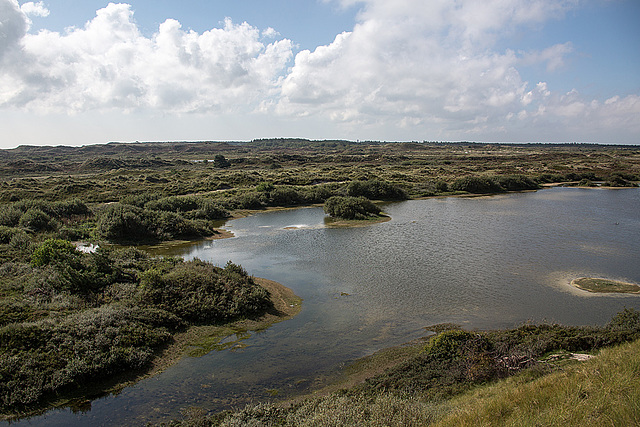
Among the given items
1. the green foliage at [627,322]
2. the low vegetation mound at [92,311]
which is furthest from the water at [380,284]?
the green foliage at [627,322]

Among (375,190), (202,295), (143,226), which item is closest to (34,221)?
(143,226)

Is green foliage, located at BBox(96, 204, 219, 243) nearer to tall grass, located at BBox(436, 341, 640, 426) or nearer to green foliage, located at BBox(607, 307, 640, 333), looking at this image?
tall grass, located at BBox(436, 341, 640, 426)

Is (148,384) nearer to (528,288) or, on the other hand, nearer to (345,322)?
(345,322)

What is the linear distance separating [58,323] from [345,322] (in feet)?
30.9

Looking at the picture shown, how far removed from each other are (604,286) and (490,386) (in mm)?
13103

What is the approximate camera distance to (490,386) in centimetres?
887

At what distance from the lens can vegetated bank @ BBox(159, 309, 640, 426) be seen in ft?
20.5

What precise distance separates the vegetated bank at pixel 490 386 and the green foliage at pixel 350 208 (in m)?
24.4

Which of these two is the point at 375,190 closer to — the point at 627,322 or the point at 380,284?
the point at 380,284

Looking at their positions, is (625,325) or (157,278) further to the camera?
(157,278)

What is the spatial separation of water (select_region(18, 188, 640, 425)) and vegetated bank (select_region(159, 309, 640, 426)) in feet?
4.51

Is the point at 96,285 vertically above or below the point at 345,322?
above

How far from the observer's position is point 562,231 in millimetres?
30500

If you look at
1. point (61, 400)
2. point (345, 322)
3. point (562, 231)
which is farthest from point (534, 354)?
point (562, 231)
